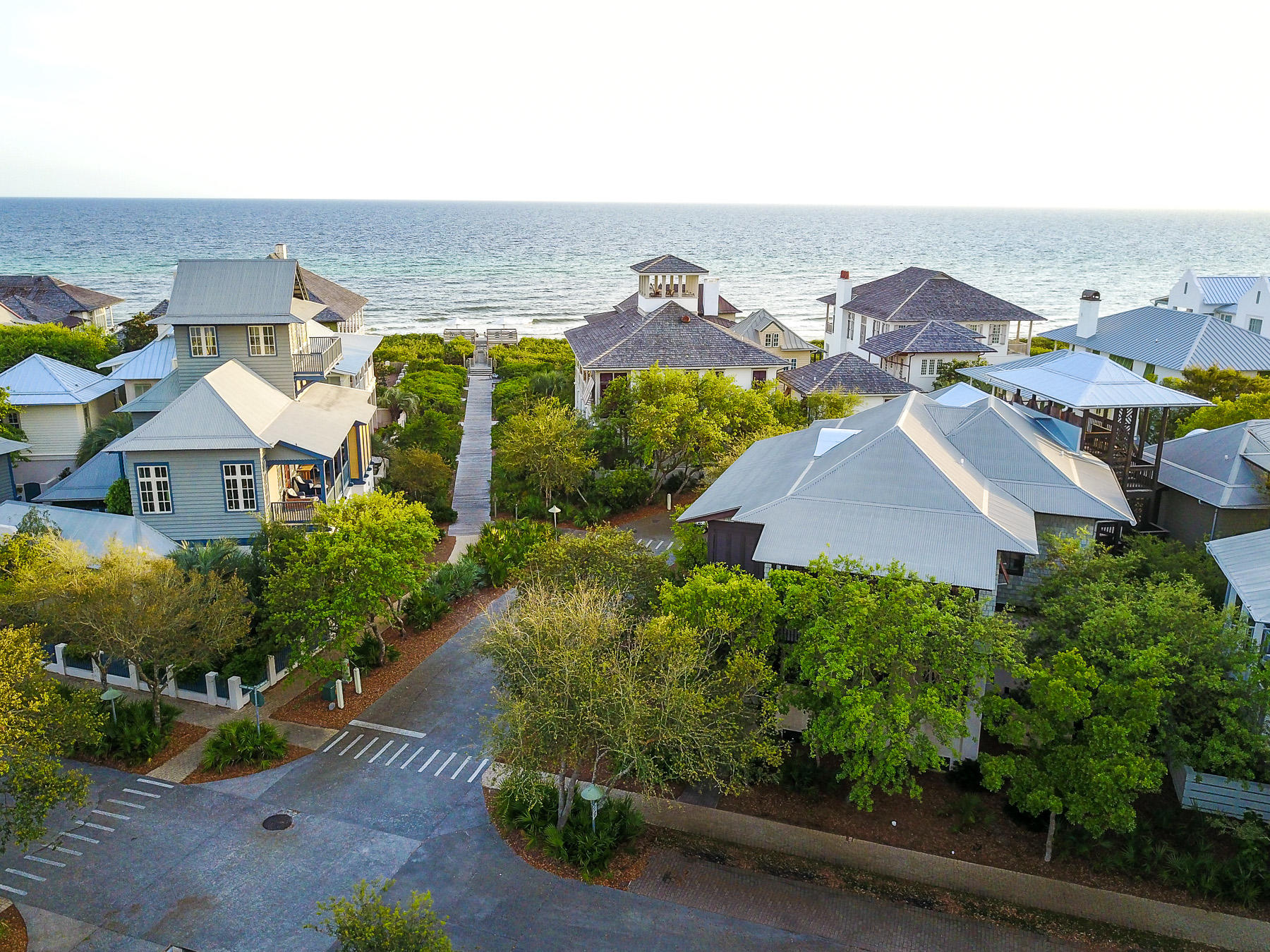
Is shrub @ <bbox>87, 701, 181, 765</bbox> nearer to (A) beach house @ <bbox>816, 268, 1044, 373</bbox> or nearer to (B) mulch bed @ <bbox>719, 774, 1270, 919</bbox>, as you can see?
(B) mulch bed @ <bbox>719, 774, 1270, 919</bbox>

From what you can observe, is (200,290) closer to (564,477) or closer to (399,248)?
(564,477)

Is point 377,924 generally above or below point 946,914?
above

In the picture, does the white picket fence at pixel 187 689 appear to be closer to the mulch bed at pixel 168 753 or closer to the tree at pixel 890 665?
the mulch bed at pixel 168 753

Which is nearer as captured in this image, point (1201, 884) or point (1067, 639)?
point (1201, 884)

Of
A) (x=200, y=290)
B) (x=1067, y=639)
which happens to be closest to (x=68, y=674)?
(x=200, y=290)

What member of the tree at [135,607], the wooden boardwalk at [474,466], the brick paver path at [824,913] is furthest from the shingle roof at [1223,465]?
the tree at [135,607]

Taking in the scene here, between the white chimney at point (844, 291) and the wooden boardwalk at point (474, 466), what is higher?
the white chimney at point (844, 291)

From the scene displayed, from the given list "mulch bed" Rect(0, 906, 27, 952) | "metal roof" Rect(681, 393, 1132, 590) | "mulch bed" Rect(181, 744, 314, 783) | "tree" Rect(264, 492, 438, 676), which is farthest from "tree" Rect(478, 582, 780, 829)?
"mulch bed" Rect(0, 906, 27, 952)
